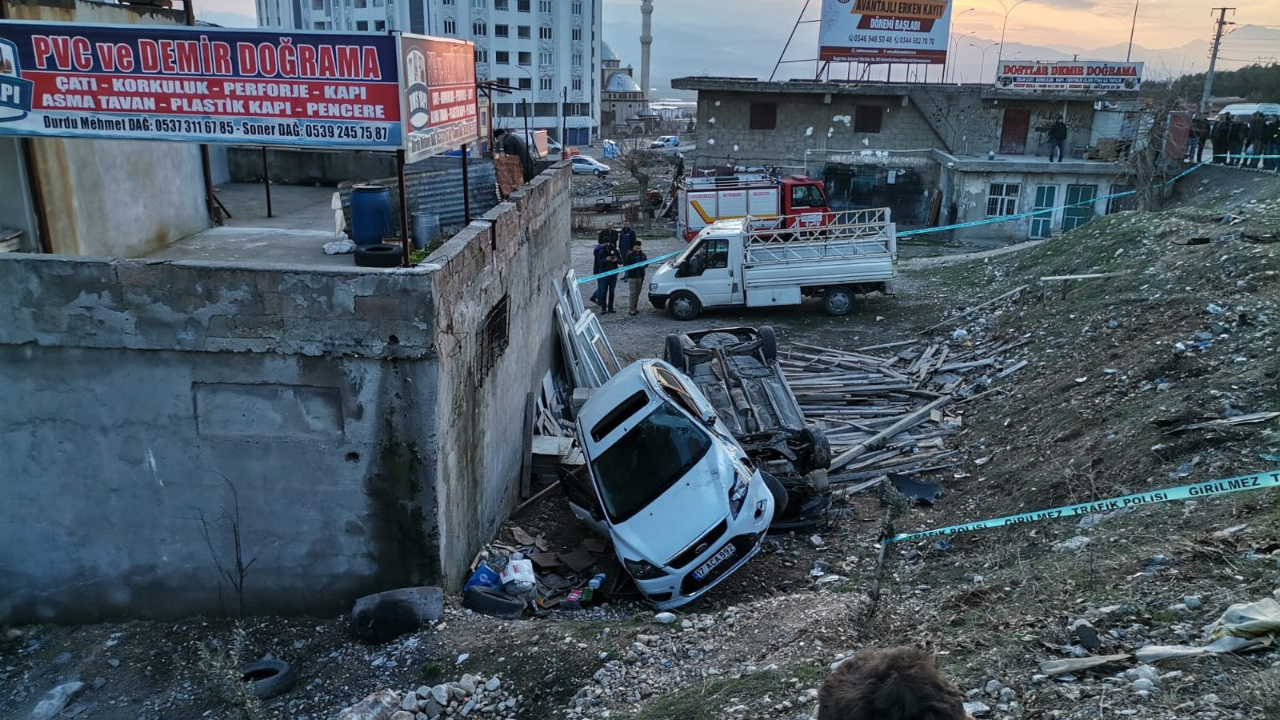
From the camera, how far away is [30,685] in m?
6.32

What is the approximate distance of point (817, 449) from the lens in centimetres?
908

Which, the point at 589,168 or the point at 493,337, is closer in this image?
the point at 493,337

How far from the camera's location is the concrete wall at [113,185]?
7.26 m

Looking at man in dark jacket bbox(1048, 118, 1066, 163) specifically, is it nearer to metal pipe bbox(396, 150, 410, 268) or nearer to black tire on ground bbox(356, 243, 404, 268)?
black tire on ground bbox(356, 243, 404, 268)

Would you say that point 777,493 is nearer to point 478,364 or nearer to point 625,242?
point 478,364

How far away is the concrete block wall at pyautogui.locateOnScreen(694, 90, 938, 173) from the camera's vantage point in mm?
31297

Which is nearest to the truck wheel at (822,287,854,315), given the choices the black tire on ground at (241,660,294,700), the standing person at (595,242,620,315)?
the standing person at (595,242,620,315)

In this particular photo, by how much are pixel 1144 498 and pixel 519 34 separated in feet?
252

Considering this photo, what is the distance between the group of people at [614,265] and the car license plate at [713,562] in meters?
10.9

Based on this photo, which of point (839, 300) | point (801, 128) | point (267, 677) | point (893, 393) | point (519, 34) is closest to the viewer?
point (267, 677)

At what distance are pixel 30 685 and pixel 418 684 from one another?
123 inches

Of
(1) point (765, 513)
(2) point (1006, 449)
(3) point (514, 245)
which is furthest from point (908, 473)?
(3) point (514, 245)

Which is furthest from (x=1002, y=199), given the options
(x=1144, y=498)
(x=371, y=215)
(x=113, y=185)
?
(x=113, y=185)

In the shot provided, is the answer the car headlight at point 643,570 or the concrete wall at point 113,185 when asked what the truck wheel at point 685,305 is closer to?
the concrete wall at point 113,185
